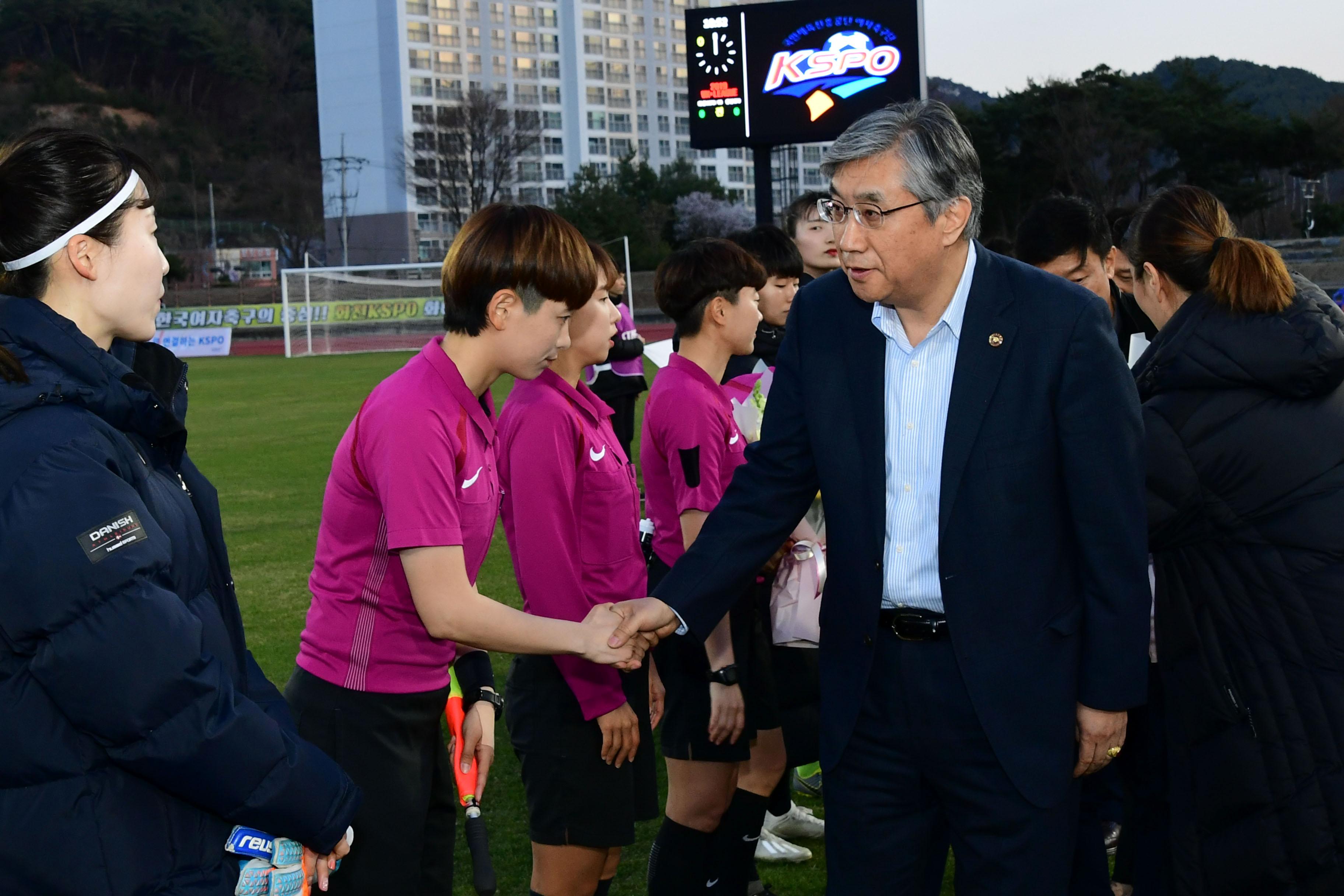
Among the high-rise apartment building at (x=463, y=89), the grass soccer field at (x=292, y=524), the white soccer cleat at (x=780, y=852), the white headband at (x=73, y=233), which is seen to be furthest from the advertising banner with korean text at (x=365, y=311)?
the high-rise apartment building at (x=463, y=89)

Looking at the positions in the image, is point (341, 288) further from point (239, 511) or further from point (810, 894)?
point (810, 894)

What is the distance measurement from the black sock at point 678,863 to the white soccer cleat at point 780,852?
29.6 inches

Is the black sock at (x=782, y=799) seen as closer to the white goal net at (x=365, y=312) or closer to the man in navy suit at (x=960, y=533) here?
the man in navy suit at (x=960, y=533)

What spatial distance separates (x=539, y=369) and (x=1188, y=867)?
Result: 72.0 inches

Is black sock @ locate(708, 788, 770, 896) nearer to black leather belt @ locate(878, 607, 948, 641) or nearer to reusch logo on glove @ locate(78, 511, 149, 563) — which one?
black leather belt @ locate(878, 607, 948, 641)

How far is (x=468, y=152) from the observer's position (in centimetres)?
7181

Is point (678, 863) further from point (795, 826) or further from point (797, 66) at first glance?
point (797, 66)

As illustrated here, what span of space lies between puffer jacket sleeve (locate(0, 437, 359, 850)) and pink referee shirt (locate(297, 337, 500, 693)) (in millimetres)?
558

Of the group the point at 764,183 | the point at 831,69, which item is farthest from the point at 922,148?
the point at 764,183

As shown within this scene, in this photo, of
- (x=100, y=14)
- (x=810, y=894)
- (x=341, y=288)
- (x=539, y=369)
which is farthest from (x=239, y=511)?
(x=100, y=14)

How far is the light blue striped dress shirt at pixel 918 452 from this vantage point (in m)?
2.33

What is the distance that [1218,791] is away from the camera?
2.60 m

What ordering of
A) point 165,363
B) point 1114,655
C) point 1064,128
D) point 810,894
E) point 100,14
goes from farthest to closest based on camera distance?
point 100,14 < point 1064,128 < point 810,894 < point 1114,655 < point 165,363

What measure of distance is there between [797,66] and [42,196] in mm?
12908
